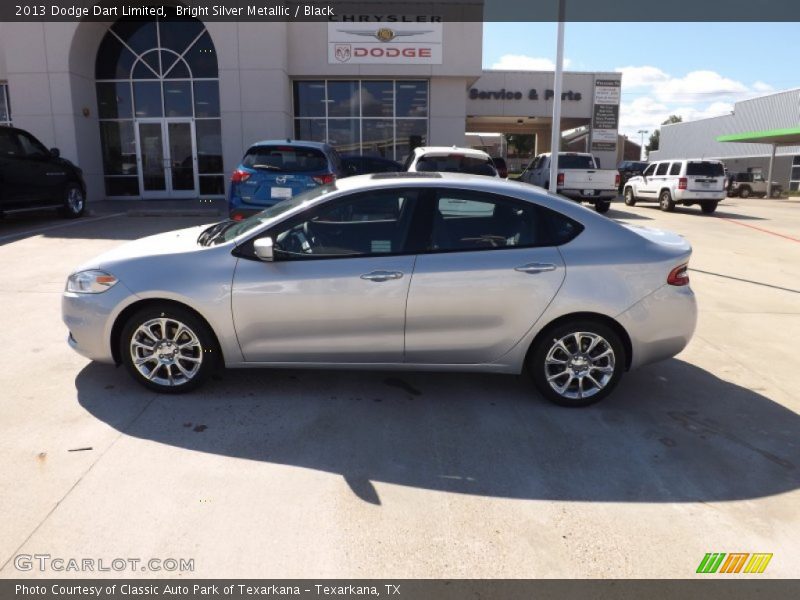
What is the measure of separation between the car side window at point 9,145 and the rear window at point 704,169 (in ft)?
61.9

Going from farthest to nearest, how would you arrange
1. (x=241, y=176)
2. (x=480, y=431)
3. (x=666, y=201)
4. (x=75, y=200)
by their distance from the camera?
(x=666, y=201), (x=75, y=200), (x=241, y=176), (x=480, y=431)

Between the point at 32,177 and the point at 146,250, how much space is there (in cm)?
1075

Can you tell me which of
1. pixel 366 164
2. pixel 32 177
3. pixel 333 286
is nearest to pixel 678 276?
pixel 333 286

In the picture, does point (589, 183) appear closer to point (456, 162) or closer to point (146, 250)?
point (456, 162)

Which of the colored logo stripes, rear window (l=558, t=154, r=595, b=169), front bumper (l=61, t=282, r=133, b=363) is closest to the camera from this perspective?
the colored logo stripes

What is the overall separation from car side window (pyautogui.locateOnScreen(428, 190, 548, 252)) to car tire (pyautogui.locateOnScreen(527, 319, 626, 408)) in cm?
A: 70

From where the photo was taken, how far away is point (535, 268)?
4367mm

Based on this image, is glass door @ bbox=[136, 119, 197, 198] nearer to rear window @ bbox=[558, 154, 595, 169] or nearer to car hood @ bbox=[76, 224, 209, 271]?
rear window @ bbox=[558, 154, 595, 169]

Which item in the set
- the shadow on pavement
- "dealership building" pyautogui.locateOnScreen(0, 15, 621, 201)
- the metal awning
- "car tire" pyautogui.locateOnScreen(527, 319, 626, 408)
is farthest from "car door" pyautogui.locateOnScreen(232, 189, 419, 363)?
the metal awning

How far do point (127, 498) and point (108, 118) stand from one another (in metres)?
20.3

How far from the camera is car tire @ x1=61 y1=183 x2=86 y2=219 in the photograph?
583 inches

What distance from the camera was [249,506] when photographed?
324cm

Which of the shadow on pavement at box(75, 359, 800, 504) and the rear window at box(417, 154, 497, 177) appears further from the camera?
the rear window at box(417, 154, 497, 177)

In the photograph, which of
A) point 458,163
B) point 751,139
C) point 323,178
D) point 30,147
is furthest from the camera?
point 751,139
